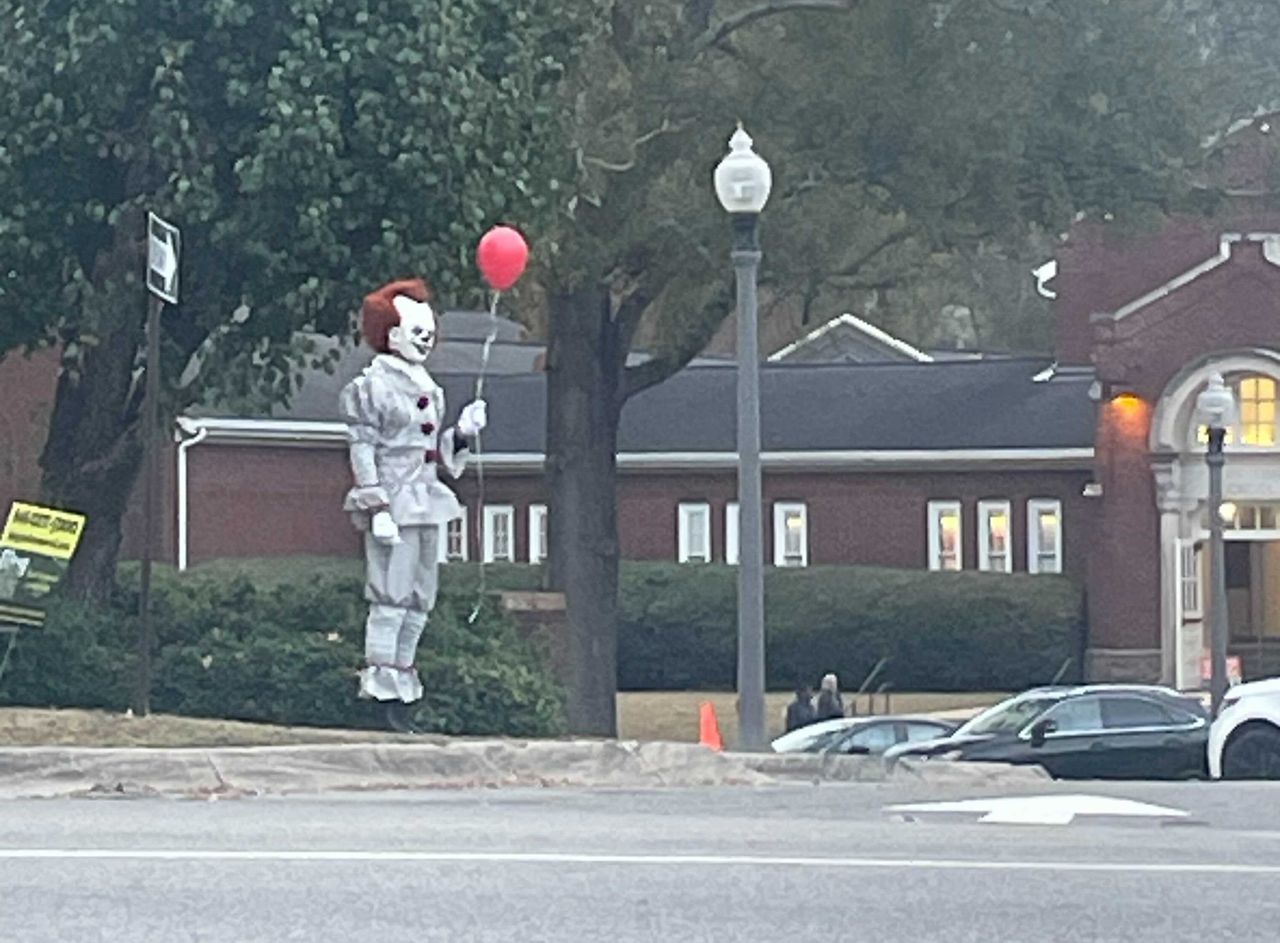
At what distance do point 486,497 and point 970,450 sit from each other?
889cm

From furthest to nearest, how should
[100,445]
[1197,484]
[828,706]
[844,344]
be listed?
[844,344], [1197,484], [828,706], [100,445]

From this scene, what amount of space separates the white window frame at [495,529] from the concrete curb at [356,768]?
113 ft

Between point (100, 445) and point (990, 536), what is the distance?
1176 inches

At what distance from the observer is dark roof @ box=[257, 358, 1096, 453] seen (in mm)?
47500

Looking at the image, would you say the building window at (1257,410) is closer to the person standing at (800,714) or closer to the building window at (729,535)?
the building window at (729,535)

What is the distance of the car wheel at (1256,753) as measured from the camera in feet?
59.7

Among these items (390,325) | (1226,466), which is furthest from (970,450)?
(390,325)

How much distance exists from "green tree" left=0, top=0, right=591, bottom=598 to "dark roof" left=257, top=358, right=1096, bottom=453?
88.3 ft

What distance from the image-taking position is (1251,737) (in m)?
18.3

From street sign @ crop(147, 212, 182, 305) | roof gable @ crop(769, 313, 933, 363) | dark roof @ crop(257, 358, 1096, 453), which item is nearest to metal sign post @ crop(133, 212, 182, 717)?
street sign @ crop(147, 212, 182, 305)

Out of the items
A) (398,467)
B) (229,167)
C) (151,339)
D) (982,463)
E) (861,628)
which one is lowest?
(861,628)

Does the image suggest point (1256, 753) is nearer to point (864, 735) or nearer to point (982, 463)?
point (864, 735)

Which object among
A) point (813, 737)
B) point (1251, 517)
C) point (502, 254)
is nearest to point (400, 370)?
point (502, 254)

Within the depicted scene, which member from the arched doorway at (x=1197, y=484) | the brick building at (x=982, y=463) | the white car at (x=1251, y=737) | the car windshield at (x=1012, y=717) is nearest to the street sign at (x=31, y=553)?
the white car at (x=1251, y=737)
